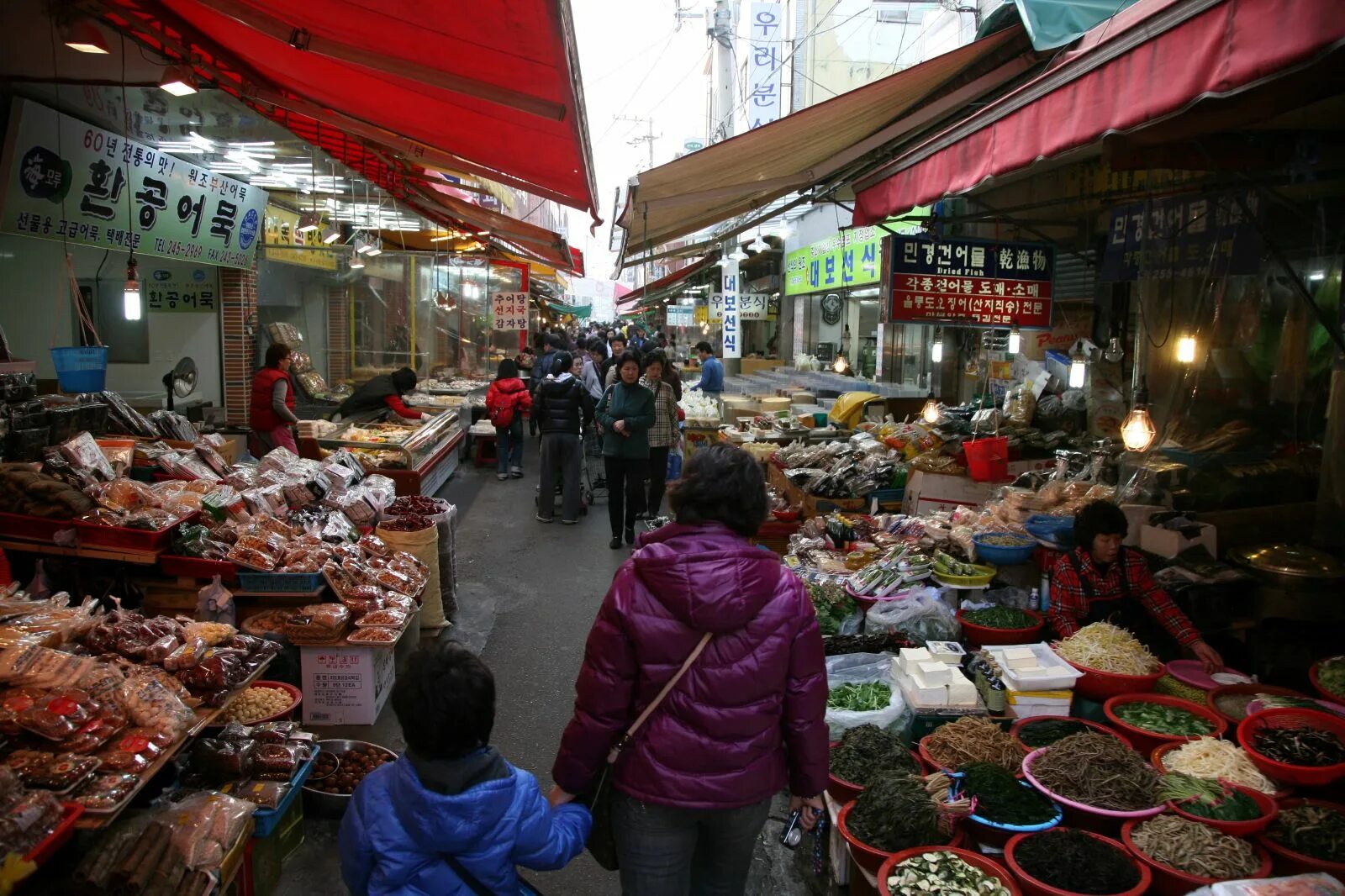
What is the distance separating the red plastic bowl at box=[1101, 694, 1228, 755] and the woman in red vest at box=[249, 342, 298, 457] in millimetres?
8225

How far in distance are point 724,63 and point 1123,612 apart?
30307mm

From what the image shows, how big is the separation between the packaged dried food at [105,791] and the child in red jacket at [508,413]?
9.17m

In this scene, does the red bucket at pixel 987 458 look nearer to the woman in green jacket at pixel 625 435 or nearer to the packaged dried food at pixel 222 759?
the woman in green jacket at pixel 625 435

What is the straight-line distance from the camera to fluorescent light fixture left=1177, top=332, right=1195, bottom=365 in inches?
250

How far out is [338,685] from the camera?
5.07 metres

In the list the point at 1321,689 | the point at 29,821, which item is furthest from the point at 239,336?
the point at 1321,689

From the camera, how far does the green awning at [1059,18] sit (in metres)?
5.33

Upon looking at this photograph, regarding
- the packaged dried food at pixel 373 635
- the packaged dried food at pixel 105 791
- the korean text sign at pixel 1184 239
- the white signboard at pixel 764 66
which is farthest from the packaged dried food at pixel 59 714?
the white signboard at pixel 764 66

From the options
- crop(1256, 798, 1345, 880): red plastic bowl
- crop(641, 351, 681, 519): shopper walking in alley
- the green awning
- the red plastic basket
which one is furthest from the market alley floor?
the green awning

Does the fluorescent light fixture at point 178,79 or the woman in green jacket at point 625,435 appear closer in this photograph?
the fluorescent light fixture at point 178,79

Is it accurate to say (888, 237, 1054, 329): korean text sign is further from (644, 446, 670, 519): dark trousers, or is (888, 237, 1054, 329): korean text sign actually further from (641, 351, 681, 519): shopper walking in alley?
(644, 446, 670, 519): dark trousers

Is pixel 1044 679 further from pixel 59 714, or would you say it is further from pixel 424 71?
pixel 424 71

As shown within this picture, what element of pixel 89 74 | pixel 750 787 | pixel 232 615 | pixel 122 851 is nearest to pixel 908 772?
pixel 750 787

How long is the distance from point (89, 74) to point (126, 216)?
1962 millimetres
